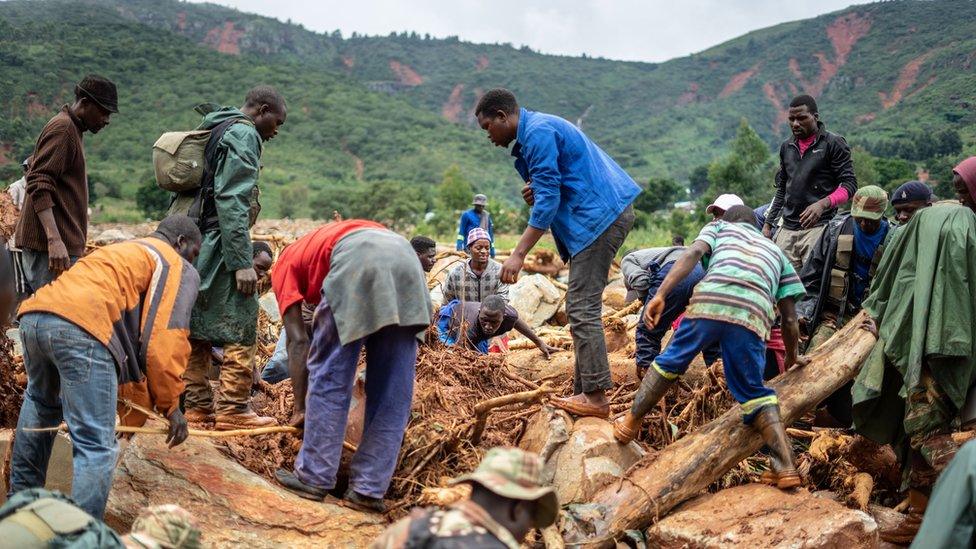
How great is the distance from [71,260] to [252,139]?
4.62ft

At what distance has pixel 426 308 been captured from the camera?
165 inches

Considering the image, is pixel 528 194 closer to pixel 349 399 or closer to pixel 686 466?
pixel 349 399

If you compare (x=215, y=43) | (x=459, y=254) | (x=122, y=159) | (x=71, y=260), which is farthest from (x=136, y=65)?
(x=71, y=260)

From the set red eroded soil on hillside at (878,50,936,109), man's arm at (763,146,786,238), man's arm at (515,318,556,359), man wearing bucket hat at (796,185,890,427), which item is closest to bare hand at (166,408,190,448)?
man's arm at (515,318,556,359)

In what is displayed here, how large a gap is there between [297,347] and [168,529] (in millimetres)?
1589

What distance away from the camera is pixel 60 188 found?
5.21 metres

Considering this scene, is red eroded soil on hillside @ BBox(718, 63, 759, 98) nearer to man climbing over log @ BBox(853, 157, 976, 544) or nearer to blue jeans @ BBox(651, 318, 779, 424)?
man climbing over log @ BBox(853, 157, 976, 544)

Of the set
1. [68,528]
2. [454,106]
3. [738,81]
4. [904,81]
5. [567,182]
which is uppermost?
[738,81]

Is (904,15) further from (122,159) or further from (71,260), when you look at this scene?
(71,260)

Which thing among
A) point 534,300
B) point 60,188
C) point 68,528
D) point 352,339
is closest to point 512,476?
point 68,528

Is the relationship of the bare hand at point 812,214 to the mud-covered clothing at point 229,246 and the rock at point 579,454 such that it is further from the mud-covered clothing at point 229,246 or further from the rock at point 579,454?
the mud-covered clothing at point 229,246

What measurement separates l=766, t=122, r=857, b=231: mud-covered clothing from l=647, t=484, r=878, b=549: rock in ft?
8.90

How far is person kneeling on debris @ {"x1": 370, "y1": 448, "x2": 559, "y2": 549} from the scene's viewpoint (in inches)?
94.7

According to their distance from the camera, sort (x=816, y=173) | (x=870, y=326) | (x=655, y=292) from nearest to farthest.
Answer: (x=870, y=326), (x=655, y=292), (x=816, y=173)
